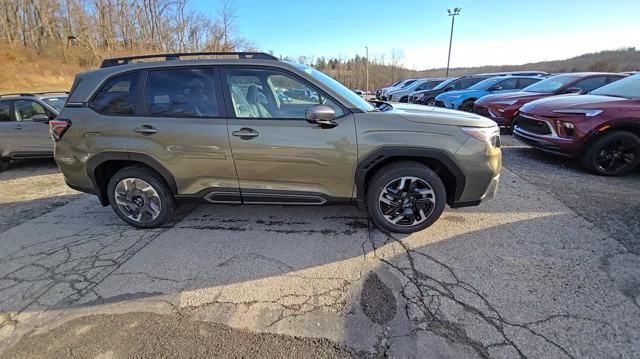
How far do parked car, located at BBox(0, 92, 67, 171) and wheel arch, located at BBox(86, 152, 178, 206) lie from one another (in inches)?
152

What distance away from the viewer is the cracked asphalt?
210 cm

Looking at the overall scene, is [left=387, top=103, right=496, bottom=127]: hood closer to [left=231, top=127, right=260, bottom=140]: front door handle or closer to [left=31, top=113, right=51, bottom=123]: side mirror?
[left=231, top=127, right=260, bottom=140]: front door handle

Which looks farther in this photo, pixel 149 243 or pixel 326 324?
pixel 149 243

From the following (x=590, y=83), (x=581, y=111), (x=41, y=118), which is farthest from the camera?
(x=590, y=83)

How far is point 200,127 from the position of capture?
3.31 meters

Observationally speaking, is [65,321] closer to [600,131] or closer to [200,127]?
[200,127]

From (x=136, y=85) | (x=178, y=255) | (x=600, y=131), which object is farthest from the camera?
(x=600, y=131)

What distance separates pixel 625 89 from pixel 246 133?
21.4 feet

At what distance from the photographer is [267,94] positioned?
3.46m

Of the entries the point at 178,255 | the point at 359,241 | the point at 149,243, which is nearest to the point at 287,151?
the point at 359,241

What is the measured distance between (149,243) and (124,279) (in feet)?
2.13

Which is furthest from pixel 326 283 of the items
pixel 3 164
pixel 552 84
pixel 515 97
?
pixel 552 84

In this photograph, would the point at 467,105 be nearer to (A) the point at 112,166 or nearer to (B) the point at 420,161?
(B) the point at 420,161

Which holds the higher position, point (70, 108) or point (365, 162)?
point (70, 108)
